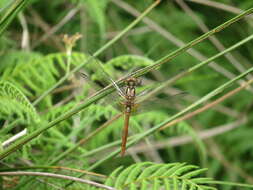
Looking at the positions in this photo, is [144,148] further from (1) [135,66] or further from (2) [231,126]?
(1) [135,66]

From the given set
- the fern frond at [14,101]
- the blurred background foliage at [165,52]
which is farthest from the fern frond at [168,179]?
the blurred background foliage at [165,52]

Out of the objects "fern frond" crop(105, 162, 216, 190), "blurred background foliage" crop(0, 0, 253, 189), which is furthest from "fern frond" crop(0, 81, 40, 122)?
"blurred background foliage" crop(0, 0, 253, 189)

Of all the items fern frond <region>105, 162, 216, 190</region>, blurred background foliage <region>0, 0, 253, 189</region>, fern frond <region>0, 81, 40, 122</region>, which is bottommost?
fern frond <region>105, 162, 216, 190</region>

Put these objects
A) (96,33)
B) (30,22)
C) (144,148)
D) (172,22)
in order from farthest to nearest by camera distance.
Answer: (172,22) < (96,33) < (30,22) < (144,148)

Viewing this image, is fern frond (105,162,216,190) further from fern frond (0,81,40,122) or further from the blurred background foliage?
the blurred background foliage

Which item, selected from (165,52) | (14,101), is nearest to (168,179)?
(14,101)

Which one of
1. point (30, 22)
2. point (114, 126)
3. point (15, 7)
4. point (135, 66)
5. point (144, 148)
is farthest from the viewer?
point (30, 22)

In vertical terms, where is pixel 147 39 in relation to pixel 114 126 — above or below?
above

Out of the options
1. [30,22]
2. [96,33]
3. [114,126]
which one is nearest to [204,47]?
[96,33]

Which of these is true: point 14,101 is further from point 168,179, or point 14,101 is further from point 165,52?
point 165,52

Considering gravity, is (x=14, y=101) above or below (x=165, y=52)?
below

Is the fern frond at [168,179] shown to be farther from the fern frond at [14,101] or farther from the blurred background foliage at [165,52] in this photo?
the blurred background foliage at [165,52]
